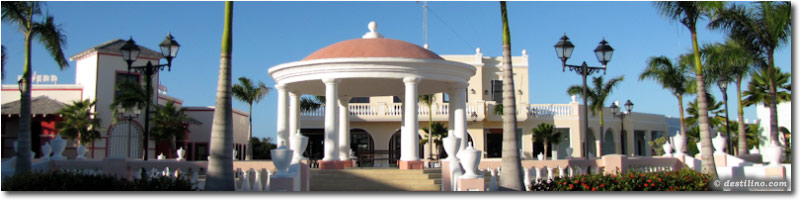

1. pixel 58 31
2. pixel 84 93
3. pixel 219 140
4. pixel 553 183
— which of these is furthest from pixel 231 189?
pixel 84 93

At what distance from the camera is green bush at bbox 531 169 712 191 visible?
14250mm

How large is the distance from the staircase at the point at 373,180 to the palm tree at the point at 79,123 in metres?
16.6

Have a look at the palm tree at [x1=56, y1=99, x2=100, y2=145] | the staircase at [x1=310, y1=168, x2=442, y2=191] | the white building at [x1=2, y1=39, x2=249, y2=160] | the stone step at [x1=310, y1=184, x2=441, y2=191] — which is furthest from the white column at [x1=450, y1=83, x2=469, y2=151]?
the palm tree at [x1=56, y1=99, x2=100, y2=145]

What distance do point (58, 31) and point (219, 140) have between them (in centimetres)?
747

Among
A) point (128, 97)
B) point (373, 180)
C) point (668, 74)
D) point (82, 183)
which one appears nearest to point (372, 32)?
point (373, 180)

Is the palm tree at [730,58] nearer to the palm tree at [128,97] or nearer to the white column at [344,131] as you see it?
the white column at [344,131]

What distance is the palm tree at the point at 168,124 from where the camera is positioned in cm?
3475

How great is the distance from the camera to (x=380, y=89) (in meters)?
23.2

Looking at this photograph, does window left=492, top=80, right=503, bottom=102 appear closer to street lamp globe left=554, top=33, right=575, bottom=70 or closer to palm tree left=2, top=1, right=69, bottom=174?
street lamp globe left=554, top=33, right=575, bottom=70

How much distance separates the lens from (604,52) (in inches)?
747

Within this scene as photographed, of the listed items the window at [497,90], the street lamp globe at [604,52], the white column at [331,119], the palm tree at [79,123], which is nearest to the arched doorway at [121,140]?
the palm tree at [79,123]

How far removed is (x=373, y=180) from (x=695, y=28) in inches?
367

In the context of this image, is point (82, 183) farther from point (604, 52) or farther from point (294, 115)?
point (604, 52)

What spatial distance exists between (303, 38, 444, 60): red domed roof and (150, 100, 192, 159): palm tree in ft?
57.5
